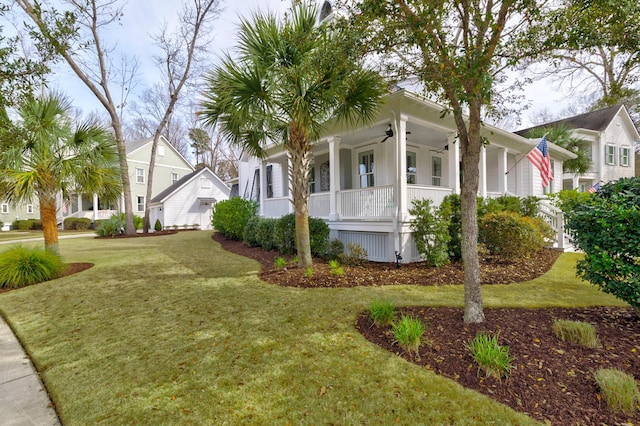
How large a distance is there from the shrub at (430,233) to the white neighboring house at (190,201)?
73.0 ft

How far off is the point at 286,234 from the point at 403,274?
3.93 metres

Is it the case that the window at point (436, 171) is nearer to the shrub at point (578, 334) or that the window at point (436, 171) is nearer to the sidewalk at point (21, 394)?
the shrub at point (578, 334)

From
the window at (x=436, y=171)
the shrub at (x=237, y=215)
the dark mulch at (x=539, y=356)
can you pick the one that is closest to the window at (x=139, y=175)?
the shrub at (x=237, y=215)

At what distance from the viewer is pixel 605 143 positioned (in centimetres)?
2002

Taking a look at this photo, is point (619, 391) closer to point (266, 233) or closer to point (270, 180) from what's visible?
point (266, 233)

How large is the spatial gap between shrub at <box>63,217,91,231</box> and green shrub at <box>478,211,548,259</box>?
30559 mm

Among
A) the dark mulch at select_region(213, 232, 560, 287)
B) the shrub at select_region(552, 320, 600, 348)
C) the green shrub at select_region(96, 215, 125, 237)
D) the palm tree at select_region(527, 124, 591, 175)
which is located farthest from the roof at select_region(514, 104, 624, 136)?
the green shrub at select_region(96, 215, 125, 237)

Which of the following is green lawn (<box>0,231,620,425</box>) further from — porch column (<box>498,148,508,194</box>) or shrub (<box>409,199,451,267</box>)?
porch column (<box>498,148,508,194</box>)

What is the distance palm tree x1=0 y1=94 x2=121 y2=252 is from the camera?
22.4ft

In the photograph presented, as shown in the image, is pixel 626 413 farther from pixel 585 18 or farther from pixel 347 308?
pixel 585 18

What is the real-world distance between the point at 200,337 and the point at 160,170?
29.2 metres

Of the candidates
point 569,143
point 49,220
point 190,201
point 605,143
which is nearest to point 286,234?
point 49,220

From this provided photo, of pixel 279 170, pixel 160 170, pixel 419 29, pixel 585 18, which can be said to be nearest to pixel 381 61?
pixel 419 29

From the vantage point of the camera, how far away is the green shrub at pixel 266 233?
10148 mm
